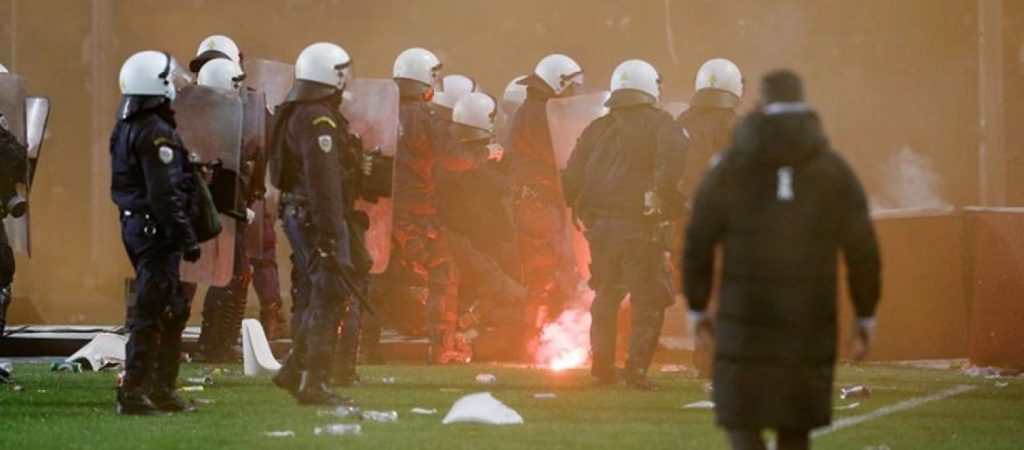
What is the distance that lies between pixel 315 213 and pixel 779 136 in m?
5.09

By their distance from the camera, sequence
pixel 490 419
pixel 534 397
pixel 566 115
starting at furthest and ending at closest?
pixel 566 115 → pixel 534 397 → pixel 490 419

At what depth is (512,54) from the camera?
2528 cm

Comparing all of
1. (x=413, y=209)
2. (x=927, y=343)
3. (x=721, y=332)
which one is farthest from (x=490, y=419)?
(x=927, y=343)

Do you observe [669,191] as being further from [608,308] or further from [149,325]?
[149,325]

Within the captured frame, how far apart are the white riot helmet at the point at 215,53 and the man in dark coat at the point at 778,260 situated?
30.0 feet

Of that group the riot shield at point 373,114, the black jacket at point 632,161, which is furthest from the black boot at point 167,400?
the black jacket at point 632,161

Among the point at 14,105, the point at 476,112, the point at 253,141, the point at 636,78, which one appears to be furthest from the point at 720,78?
the point at 14,105

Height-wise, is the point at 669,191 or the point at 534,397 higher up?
the point at 669,191

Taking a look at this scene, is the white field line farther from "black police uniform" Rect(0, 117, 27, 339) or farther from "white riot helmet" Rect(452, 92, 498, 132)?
"black police uniform" Rect(0, 117, 27, 339)

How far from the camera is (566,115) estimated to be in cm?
1616

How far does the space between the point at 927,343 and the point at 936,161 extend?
23.0 feet

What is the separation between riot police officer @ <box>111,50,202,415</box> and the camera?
466 inches

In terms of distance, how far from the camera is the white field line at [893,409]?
38.3 ft

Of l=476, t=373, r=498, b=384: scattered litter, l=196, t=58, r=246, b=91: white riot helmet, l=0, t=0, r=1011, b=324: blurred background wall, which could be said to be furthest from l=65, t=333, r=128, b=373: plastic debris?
l=0, t=0, r=1011, b=324: blurred background wall
